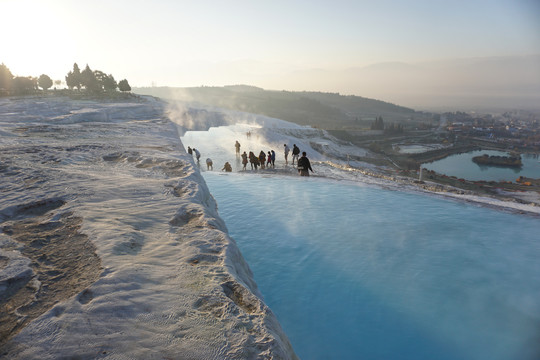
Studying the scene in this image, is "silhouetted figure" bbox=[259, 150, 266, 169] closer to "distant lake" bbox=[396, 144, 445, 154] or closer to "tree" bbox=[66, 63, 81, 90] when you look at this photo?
"tree" bbox=[66, 63, 81, 90]

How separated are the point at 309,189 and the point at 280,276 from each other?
6528mm

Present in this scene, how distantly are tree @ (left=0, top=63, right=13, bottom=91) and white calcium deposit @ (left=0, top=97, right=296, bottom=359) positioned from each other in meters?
54.3

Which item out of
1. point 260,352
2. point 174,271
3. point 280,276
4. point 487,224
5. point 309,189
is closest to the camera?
point 260,352

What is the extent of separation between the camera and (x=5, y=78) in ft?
145

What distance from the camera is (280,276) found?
6715 mm

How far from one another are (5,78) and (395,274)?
62.5 m

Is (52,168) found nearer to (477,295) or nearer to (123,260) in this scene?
(123,260)

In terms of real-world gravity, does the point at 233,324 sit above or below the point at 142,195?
below

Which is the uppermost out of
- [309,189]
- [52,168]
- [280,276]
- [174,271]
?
[52,168]

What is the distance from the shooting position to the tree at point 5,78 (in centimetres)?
4397

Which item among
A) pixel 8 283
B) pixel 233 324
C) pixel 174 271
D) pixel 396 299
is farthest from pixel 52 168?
pixel 396 299

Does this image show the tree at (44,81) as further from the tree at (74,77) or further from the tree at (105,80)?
the tree at (105,80)

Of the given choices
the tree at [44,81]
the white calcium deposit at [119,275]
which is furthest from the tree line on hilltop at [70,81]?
the white calcium deposit at [119,275]

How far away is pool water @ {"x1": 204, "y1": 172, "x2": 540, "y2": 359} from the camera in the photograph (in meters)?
5.00
